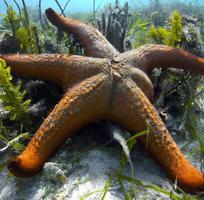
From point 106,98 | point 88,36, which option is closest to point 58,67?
point 106,98

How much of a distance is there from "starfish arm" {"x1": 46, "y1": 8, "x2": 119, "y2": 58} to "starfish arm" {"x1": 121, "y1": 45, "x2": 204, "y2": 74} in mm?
312

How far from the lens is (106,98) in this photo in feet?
10.1

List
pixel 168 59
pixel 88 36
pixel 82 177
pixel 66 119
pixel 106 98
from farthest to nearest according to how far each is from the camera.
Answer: pixel 88 36 → pixel 168 59 → pixel 106 98 → pixel 66 119 → pixel 82 177

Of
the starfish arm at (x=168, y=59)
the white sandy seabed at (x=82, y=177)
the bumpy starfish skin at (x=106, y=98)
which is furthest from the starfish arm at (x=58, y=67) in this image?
the white sandy seabed at (x=82, y=177)

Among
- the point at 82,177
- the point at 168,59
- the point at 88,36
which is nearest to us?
the point at 82,177

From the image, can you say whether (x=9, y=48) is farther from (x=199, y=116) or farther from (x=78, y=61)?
(x=199, y=116)

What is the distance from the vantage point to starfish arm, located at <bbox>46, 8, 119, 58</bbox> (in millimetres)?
3828

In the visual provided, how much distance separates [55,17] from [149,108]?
2355 millimetres

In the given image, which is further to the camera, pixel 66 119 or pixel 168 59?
pixel 168 59

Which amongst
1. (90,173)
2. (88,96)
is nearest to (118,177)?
(90,173)

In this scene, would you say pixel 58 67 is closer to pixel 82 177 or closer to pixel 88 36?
pixel 88 36

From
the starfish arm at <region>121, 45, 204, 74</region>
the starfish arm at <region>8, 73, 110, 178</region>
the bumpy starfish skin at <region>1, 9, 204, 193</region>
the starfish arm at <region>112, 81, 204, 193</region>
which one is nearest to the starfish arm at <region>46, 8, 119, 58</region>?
the bumpy starfish skin at <region>1, 9, 204, 193</region>

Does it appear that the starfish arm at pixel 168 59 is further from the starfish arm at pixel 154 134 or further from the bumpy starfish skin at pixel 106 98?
the starfish arm at pixel 154 134

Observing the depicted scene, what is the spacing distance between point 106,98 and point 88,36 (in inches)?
55.8
